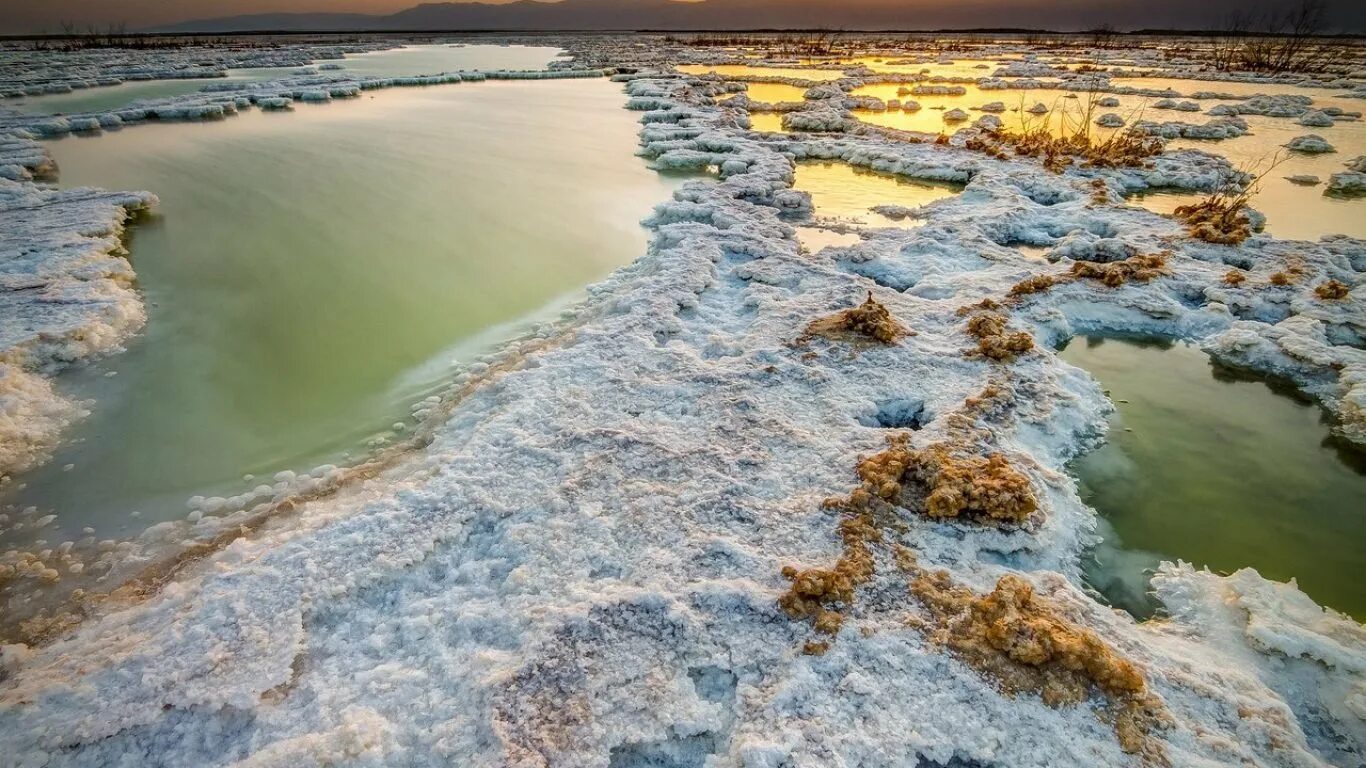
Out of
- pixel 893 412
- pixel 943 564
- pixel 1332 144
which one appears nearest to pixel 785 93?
pixel 1332 144

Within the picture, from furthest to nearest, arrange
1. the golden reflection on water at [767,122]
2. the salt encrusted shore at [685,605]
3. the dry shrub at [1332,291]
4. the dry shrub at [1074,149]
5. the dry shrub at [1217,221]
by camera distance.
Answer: the golden reflection on water at [767,122], the dry shrub at [1074,149], the dry shrub at [1217,221], the dry shrub at [1332,291], the salt encrusted shore at [685,605]

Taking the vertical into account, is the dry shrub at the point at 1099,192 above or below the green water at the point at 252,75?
below

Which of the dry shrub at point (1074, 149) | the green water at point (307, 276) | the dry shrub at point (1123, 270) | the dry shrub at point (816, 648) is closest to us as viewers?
the dry shrub at point (816, 648)

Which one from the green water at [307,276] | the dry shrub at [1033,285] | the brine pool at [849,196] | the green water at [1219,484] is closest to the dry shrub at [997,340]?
the green water at [1219,484]

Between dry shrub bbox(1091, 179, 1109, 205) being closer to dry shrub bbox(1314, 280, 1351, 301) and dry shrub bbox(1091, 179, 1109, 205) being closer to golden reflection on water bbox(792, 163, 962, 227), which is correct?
golden reflection on water bbox(792, 163, 962, 227)

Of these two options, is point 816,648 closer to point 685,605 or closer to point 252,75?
point 685,605

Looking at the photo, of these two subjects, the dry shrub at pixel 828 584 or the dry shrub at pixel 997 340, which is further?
the dry shrub at pixel 997 340

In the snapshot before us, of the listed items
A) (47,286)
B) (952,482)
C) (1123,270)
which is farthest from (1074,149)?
(47,286)

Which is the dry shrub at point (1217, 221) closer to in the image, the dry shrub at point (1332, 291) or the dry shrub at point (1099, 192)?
the dry shrub at point (1099, 192)
